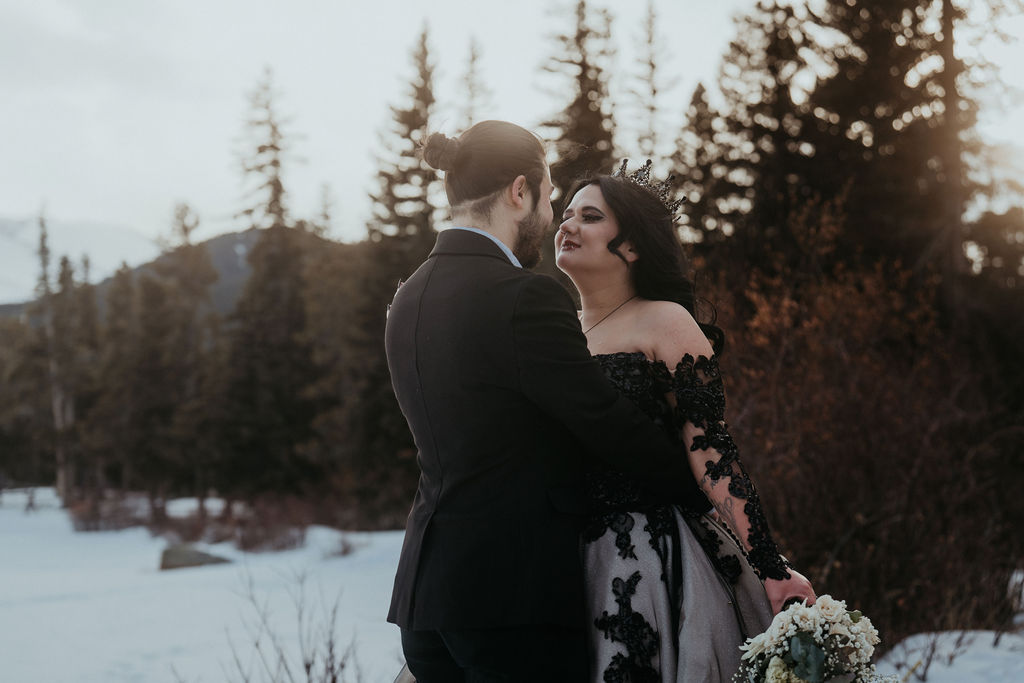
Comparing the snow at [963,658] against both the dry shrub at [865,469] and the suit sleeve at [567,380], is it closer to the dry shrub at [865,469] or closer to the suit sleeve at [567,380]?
the dry shrub at [865,469]

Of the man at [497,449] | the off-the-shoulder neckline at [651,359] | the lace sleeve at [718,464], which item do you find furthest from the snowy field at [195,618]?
the lace sleeve at [718,464]

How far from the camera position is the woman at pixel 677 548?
2.46m

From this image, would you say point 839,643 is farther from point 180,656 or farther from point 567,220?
point 180,656

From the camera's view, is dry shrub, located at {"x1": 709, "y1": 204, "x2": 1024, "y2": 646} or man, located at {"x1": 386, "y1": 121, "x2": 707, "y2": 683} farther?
dry shrub, located at {"x1": 709, "y1": 204, "x2": 1024, "y2": 646}

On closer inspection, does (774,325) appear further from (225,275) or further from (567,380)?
(225,275)

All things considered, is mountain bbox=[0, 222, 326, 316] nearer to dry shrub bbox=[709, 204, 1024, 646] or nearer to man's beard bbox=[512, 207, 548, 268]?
dry shrub bbox=[709, 204, 1024, 646]

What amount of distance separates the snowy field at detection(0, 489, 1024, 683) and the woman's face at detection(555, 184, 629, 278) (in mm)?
1832

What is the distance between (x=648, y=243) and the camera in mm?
3051

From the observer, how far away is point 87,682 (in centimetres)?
974

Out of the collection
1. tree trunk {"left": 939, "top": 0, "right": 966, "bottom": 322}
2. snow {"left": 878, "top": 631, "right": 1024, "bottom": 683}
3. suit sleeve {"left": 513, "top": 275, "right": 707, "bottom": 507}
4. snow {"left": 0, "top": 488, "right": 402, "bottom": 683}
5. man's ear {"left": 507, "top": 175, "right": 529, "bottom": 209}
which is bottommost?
snow {"left": 0, "top": 488, "right": 402, "bottom": 683}

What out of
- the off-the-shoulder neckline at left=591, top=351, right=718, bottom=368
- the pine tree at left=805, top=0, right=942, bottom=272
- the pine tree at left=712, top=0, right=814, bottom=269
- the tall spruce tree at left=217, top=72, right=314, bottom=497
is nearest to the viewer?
the off-the-shoulder neckline at left=591, top=351, right=718, bottom=368

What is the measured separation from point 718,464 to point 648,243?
2.74ft

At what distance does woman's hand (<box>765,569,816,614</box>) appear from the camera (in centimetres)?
252

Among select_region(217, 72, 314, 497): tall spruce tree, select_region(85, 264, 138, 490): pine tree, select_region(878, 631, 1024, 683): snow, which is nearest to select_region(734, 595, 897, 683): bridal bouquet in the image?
select_region(878, 631, 1024, 683): snow
